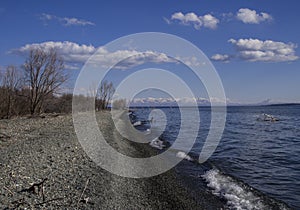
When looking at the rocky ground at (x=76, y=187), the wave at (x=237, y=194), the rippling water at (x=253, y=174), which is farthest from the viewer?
the rippling water at (x=253, y=174)

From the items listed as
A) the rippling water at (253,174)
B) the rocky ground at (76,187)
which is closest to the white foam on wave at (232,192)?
the rippling water at (253,174)

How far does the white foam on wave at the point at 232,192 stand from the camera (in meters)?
12.2

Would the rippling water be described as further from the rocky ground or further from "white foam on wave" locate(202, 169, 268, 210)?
the rocky ground

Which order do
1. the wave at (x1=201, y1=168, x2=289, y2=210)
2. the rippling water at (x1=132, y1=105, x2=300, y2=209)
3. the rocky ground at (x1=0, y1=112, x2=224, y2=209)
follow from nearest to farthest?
the rocky ground at (x1=0, y1=112, x2=224, y2=209), the wave at (x1=201, y1=168, x2=289, y2=210), the rippling water at (x1=132, y1=105, x2=300, y2=209)

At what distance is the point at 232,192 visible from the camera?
13750 millimetres

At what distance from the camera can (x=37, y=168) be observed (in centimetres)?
1335

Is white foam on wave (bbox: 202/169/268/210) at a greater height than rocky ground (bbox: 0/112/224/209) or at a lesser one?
lesser

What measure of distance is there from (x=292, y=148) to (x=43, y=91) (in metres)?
41.5

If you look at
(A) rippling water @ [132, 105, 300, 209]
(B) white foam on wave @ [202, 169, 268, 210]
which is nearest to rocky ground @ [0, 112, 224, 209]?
(B) white foam on wave @ [202, 169, 268, 210]

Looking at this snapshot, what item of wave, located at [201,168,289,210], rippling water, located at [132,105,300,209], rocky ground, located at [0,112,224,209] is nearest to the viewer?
rocky ground, located at [0,112,224,209]

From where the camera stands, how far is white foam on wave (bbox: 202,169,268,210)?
12.2m

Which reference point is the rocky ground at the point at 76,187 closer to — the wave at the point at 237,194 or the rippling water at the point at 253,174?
the wave at the point at 237,194

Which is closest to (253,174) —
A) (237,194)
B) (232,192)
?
(232,192)

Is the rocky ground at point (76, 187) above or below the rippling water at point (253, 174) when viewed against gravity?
above
